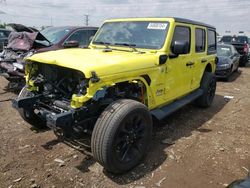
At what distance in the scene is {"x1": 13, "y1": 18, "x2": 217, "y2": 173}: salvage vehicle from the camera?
353 centimetres

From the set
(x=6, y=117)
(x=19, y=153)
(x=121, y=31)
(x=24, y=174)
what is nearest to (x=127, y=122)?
(x=24, y=174)

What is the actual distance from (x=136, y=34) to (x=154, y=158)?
2130 mm

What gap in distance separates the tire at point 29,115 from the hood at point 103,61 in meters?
0.60

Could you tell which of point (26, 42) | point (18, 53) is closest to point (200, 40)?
point (26, 42)

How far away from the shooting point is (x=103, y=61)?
3805 mm

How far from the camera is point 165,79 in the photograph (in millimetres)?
4746

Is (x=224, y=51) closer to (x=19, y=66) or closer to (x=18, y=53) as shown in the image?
(x=18, y=53)

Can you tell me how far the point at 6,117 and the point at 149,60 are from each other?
3.27 meters

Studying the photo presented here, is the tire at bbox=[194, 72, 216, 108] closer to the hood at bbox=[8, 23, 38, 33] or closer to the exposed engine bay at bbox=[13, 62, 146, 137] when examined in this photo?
the exposed engine bay at bbox=[13, 62, 146, 137]

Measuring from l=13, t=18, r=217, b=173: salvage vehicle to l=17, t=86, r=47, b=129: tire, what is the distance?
0.05ft

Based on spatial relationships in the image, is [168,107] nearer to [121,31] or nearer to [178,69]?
[178,69]

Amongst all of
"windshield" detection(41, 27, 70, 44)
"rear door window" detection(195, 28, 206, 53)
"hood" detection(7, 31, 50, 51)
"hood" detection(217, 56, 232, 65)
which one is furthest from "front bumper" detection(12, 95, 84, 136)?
"hood" detection(217, 56, 232, 65)

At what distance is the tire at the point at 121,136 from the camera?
3.48 meters

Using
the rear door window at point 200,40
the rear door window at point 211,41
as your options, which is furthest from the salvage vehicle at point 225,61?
the rear door window at point 200,40
